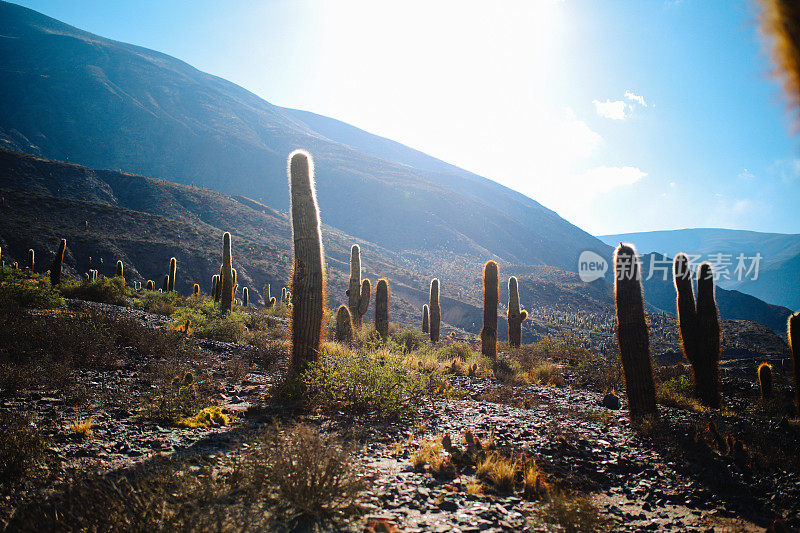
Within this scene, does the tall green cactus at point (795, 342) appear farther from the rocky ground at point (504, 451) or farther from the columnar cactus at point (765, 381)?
the columnar cactus at point (765, 381)

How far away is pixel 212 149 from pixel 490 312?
12663cm

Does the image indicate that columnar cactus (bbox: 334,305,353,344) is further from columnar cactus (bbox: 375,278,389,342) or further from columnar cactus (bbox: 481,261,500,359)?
columnar cactus (bbox: 481,261,500,359)

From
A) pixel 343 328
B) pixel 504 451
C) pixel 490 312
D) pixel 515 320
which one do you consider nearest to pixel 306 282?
pixel 504 451

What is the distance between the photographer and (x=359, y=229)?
312 ft

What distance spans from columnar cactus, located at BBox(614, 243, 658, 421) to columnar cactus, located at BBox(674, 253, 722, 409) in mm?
3536

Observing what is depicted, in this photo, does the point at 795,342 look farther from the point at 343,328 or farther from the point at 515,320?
the point at 343,328

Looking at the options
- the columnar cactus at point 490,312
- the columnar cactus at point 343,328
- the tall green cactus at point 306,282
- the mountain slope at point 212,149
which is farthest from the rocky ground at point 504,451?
the mountain slope at point 212,149

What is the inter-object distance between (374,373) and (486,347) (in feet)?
32.4

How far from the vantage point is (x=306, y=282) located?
7.53m

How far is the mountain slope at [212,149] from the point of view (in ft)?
326

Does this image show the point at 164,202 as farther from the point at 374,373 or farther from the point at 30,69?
the point at 30,69

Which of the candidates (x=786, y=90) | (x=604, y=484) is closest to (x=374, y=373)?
(x=604, y=484)

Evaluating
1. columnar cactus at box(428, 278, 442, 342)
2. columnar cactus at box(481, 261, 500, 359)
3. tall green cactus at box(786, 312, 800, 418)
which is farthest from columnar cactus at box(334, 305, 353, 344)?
tall green cactus at box(786, 312, 800, 418)

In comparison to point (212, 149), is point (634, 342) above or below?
below
